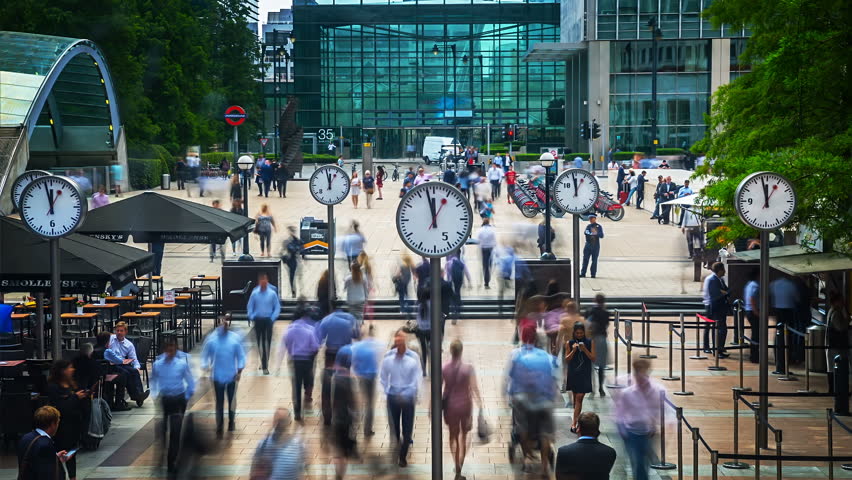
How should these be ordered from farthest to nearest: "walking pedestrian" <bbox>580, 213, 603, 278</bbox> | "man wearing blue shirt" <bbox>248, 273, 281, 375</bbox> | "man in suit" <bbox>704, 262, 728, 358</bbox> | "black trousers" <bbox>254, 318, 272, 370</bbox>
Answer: "walking pedestrian" <bbox>580, 213, 603, 278</bbox> → "man in suit" <bbox>704, 262, 728, 358</bbox> → "black trousers" <bbox>254, 318, 272, 370</bbox> → "man wearing blue shirt" <bbox>248, 273, 281, 375</bbox>

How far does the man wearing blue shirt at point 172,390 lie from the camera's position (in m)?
11.5

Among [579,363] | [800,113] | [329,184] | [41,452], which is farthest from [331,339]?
[800,113]

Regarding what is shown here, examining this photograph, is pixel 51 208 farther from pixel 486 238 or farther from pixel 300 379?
pixel 486 238

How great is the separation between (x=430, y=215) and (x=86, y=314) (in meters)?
11.9

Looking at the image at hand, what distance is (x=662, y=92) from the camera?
75.1m

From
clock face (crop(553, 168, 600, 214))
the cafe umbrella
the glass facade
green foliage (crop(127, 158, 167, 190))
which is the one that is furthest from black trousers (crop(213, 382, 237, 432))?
the glass facade

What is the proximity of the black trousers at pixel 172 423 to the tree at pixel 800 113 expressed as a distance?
8.39 m

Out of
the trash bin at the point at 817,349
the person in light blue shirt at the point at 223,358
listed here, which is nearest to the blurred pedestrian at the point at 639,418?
the person in light blue shirt at the point at 223,358

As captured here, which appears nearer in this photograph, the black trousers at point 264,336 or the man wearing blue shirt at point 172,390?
the man wearing blue shirt at point 172,390

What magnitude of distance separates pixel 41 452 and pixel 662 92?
70108mm

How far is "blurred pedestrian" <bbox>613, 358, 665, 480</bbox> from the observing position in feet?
33.2

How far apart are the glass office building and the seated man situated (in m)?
82.6

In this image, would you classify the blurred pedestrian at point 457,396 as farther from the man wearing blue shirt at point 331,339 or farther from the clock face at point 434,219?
the clock face at point 434,219

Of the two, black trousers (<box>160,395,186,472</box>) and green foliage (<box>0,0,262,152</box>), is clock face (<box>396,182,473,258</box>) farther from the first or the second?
green foliage (<box>0,0,262,152</box>)
